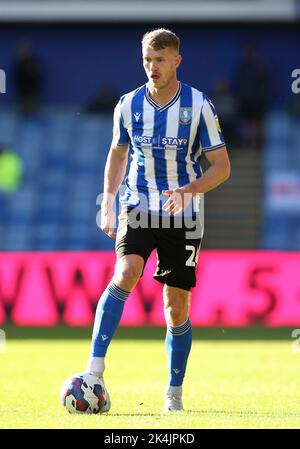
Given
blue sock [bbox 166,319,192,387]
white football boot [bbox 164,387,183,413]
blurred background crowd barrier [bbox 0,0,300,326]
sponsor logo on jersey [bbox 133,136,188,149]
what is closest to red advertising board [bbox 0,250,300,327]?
blurred background crowd barrier [bbox 0,0,300,326]

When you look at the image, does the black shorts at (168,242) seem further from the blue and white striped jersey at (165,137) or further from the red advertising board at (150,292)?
the red advertising board at (150,292)

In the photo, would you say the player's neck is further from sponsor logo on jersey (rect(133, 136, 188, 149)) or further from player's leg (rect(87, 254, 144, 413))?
player's leg (rect(87, 254, 144, 413))

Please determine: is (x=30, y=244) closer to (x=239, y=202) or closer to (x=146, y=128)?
(x=239, y=202)

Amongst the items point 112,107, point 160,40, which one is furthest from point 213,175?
point 112,107

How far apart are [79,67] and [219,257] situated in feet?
27.4

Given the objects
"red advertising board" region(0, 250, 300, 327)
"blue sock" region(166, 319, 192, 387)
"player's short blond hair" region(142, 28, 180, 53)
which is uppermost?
"player's short blond hair" region(142, 28, 180, 53)

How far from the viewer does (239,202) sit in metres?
19.9

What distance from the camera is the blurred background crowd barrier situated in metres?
19.4

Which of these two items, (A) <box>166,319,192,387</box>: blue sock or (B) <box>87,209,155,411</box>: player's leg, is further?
(A) <box>166,319,192,387</box>: blue sock

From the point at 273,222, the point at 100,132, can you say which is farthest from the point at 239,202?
the point at 100,132

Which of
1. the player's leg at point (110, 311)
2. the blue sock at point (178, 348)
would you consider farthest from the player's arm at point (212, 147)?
the blue sock at point (178, 348)

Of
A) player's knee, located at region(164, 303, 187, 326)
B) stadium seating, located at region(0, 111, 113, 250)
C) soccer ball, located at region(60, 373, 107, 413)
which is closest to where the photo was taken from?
soccer ball, located at region(60, 373, 107, 413)

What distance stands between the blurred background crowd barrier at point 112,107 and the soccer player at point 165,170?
10.7 meters
